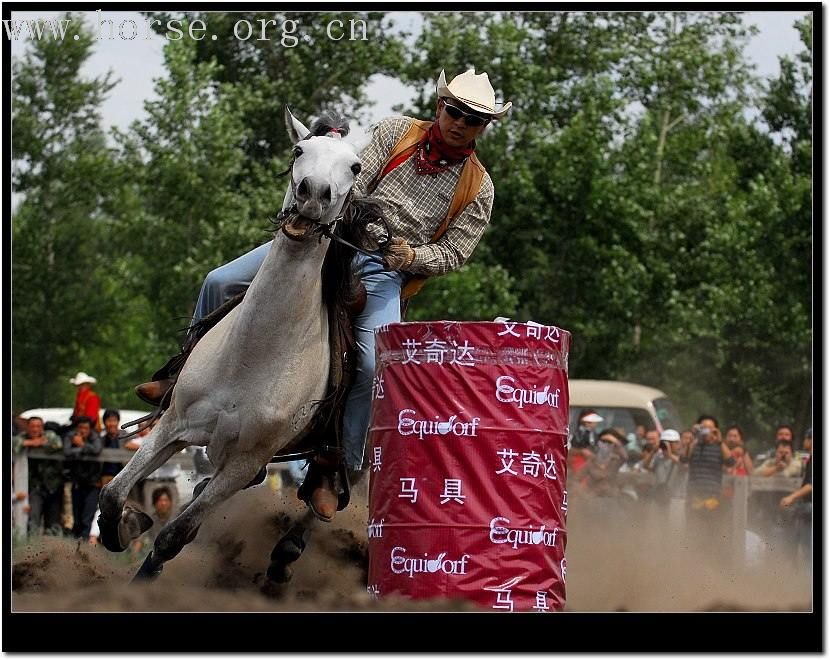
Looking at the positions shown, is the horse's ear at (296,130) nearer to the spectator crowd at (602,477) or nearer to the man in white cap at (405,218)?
the man in white cap at (405,218)

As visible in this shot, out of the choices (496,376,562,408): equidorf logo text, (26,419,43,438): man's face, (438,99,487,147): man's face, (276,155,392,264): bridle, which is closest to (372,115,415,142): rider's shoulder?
(438,99,487,147): man's face

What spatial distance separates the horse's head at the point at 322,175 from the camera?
6867 millimetres

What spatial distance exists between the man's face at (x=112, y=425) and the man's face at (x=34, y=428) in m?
0.67

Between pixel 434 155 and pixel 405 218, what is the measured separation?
1.26 feet

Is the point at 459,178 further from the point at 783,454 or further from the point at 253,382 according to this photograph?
the point at 783,454

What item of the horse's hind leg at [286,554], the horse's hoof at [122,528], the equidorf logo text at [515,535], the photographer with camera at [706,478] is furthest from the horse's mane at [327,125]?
the photographer with camera at [706,478]

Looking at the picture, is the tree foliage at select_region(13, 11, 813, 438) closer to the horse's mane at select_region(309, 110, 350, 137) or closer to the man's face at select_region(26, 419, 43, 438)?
the man's face at select_region(26, 419, 43, 438)

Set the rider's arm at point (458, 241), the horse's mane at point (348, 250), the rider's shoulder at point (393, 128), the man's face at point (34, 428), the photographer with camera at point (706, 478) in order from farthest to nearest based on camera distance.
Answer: the man's face at point (34, 428) < the photographer with camera at point (706, 478) < the rider's shoulder at point (393, 128) < the rider's arm at point (458, 241) < the horse's mane at point (348, 250)

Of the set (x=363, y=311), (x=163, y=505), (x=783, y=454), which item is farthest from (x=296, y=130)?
(x=783, y=454)

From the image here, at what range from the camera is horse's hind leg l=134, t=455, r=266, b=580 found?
793 centimetres

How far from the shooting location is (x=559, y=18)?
25250 millimetres

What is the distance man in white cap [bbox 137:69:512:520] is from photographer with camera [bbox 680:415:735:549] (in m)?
6.33

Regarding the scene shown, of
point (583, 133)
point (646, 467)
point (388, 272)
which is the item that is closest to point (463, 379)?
point (388, 272)

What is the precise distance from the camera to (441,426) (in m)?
7.13
